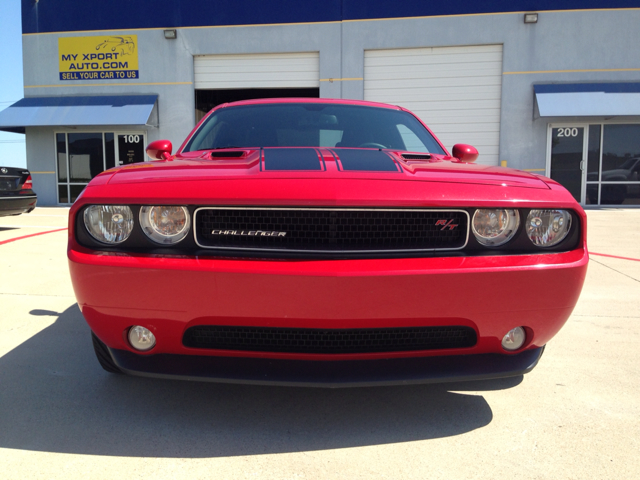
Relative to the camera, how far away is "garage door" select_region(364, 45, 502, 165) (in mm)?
14414

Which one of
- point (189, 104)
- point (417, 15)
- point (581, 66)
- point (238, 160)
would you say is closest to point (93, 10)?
point (189, 104)

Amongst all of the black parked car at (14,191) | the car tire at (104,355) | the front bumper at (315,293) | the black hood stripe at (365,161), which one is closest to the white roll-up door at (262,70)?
the black parked car at (14,191)

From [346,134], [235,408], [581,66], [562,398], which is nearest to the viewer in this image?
[235,408]

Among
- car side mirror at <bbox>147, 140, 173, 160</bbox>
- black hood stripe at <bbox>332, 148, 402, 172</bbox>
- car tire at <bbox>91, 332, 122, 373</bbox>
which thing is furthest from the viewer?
car side mirror at <bbox>147, 140, 173, 160</bbox>

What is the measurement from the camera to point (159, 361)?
5.65ft

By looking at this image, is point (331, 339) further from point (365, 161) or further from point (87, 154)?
point (87, 154)

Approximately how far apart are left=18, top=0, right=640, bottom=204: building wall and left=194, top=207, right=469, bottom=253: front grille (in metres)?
13.7

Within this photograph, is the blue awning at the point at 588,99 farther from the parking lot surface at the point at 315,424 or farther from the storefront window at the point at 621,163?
the parking lot surface at the point at 315,424

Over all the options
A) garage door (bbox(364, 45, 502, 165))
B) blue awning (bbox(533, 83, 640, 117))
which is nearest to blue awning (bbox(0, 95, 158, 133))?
garage door (bbox(364, 45, 502, 165))

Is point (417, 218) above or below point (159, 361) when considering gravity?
above

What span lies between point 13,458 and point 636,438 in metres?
2.24

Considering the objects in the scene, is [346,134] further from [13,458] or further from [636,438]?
[13,458]

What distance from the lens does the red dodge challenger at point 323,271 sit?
1560 mm

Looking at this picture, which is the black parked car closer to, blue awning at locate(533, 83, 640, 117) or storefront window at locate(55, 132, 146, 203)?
storefront window at locate(55, 132, 146, 203)
